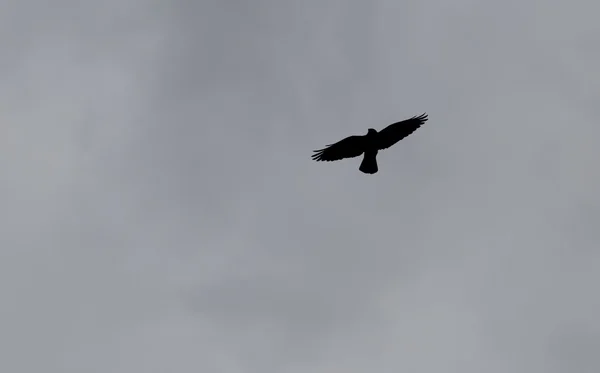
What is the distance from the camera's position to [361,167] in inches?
1513

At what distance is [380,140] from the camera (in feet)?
126

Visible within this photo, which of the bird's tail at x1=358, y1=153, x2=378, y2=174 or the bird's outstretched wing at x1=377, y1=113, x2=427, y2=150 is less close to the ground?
the bird's outstretched wing at x1=377, y1=113, x2=427, y2=150

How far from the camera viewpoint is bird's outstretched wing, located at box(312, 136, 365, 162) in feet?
125

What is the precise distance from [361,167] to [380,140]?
1.25 metres

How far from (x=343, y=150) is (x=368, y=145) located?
3.14 feet

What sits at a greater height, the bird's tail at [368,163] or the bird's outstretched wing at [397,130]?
the bird's outstretched wing at [397,130]

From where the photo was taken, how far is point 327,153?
38.2 meters

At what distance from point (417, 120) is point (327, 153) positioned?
3.73m

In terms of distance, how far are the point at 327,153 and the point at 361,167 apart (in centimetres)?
140

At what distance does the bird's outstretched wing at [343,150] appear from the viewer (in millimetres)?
38125

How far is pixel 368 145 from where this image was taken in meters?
38.2

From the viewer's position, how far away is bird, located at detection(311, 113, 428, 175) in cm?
3812

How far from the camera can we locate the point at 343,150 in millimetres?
38344
